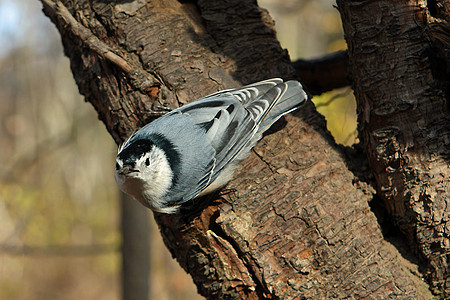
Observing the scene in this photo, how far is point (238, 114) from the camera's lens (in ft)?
7.57

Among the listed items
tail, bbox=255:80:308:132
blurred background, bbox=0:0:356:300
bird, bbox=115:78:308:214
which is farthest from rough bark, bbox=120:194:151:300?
blurred background, bbox=0:0:356:300

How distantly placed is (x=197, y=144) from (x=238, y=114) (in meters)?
0.28

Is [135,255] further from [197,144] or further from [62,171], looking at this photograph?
[62,171]

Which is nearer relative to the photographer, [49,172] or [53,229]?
[53,229]

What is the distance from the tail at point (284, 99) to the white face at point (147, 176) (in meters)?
0.52

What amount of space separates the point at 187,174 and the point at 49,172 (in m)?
7.73

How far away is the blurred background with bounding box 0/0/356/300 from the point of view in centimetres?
767

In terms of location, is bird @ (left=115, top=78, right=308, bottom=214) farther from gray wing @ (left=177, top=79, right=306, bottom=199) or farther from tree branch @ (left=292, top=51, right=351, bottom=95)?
tree branch @ (left=292, top=51, right=351, bottom=95)

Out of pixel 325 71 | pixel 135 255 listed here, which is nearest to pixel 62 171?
pixel 135 255

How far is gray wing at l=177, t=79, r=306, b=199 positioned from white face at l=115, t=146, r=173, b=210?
16 centimetres

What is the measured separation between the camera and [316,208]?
181cm

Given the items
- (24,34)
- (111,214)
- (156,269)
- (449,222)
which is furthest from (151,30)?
(111,214)

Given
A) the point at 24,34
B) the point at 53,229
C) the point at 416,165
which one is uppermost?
the point at 24,34

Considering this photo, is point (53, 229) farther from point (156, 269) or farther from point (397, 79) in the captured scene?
point (397, 79)
